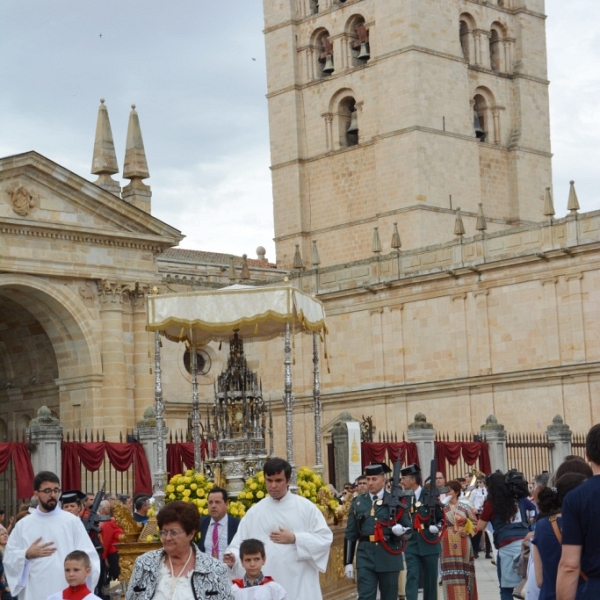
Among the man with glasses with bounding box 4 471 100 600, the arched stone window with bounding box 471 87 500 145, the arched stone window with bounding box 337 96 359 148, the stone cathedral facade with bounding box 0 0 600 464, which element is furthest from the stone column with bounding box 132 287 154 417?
the man with glasses with bounding box 4 471 100 600

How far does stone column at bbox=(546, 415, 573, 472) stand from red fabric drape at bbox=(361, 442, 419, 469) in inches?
149

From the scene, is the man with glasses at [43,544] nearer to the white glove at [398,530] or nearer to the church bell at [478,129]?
the white glove at [398,530]

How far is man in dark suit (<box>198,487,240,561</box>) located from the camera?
10.9 meters

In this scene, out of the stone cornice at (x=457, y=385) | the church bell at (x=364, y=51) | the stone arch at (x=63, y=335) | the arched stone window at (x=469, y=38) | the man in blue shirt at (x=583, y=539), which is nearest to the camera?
the man in blue shirt at (x=583, y=539)

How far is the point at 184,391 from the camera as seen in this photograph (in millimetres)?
39156

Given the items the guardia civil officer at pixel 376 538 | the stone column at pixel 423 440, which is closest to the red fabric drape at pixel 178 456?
the stone column at pixel 423 440

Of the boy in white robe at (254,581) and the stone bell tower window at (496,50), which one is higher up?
the stone bell tower window at (496,50)

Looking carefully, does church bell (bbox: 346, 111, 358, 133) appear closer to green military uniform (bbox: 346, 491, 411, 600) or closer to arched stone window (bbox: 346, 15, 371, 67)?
arched stone window (bbox: 346, 15, 371, 67)

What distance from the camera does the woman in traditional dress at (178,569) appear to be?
7.02 metres

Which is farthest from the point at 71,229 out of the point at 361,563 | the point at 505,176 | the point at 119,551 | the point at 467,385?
the point at 505,176

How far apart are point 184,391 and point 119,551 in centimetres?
2446

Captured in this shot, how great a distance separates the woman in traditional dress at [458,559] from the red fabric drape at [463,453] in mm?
14426

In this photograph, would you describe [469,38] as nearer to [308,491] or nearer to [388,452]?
[388,452]

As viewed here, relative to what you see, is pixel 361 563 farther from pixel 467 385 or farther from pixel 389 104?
pixel 389 104
